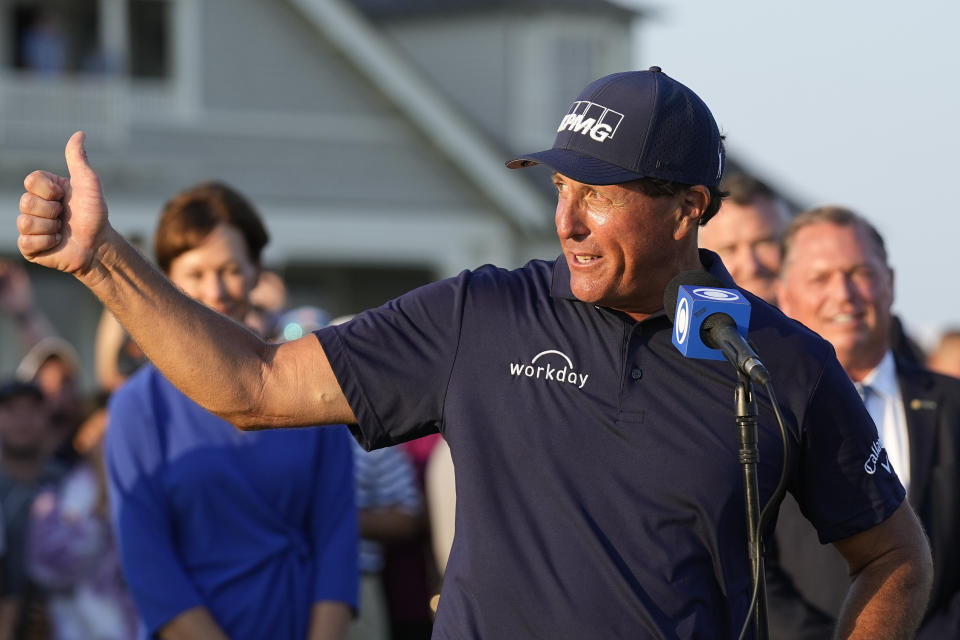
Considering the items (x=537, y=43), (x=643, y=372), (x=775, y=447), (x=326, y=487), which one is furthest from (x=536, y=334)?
(x=537, y=43)

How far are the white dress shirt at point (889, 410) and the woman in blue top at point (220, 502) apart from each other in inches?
72.9

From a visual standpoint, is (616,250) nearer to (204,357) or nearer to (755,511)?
(755,511)

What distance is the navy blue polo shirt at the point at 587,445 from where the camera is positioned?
337 cm

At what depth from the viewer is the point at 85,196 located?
10.8ft

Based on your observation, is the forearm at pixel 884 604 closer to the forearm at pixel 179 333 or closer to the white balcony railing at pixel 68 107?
the forearm at pixel 179 333

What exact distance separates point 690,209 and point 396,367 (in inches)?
32.2

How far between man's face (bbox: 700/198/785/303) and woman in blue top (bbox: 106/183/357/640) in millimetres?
1931

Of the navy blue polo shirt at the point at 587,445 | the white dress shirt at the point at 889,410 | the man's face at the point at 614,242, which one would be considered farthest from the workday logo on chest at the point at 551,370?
the white dress shirt at the point at 889,410

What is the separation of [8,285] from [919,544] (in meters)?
10.4

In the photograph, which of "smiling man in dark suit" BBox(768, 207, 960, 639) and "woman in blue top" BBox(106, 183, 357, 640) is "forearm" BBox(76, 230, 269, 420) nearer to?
"woman in blue top" BBox(106, 183, 357, 640)

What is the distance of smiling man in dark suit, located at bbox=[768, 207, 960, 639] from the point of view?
5098 millimetres

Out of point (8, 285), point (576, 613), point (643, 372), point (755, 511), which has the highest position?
point (643, 372)

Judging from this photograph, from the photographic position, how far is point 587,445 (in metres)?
3.43

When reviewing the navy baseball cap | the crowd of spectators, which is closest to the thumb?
the navy baseball cap
